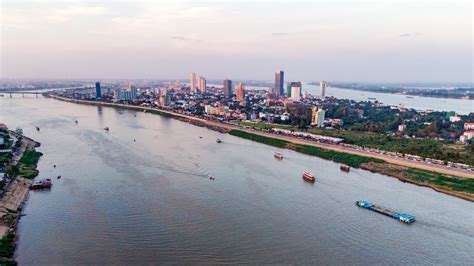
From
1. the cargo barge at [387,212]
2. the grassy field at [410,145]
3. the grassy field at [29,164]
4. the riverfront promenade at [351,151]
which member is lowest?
the cargo barge at [387,212]

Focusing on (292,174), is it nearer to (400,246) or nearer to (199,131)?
(400,246)

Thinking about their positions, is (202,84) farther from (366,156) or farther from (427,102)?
(366,156)

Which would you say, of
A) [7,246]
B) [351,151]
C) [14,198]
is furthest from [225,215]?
[351,151]

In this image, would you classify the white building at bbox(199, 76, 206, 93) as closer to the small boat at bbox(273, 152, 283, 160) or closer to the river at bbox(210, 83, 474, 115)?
the river at bbox(210, 83, 474, 115)

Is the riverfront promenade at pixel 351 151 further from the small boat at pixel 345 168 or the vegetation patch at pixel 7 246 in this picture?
the vegetation patch at pixel 7 246

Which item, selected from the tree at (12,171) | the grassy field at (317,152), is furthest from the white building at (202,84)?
the tree at (12,171)

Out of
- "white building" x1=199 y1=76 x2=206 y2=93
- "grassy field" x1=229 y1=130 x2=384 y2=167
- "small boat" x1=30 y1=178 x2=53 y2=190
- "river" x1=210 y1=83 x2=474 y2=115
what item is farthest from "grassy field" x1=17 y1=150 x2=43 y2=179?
"white building" x1=199 y1=76 x2=206 y2=93
